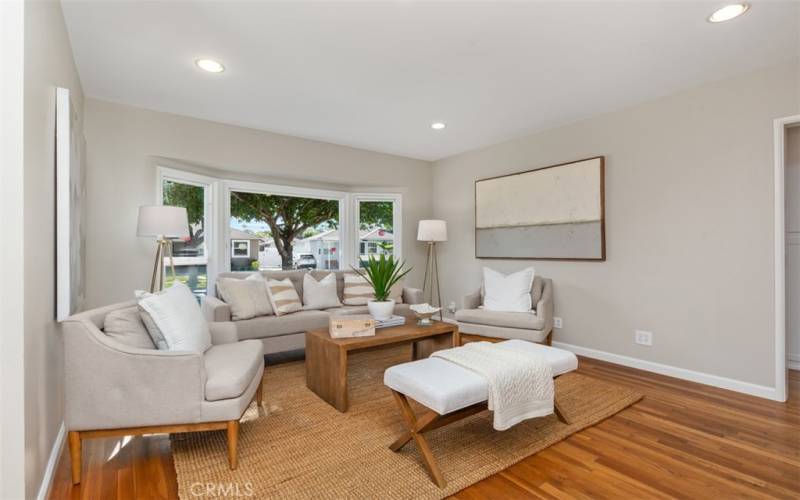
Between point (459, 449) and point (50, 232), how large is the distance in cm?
235

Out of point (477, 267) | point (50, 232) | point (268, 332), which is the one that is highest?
point (50, 232)

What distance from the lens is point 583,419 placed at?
7.97ft

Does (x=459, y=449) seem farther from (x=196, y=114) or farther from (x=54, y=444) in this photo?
(x=196, y=114)

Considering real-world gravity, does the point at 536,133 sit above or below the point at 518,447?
above

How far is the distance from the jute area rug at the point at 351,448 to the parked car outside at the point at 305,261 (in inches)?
88.1

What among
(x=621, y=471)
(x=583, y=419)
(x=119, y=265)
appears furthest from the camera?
(x=119, y=265)

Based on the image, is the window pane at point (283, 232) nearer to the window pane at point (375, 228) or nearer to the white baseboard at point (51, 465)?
the window pane at point (375, 228)

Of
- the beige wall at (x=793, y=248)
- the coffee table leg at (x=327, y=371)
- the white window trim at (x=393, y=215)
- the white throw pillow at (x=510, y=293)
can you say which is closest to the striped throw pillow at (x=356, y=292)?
the white window trim at (x=393, y=215)

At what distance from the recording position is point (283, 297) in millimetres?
3764

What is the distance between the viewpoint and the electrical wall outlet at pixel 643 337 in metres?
3.42

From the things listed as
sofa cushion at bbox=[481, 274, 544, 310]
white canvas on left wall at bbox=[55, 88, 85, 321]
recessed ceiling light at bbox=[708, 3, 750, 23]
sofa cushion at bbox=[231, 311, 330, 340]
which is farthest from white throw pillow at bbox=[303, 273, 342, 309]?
recessed ceiling light at bbox=[708, 3, 750, 23]

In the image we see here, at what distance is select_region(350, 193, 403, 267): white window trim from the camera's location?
17.3 ft

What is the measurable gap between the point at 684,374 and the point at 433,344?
2.09 m

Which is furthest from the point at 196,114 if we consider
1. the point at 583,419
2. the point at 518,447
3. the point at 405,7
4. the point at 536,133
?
the point at 583,419
